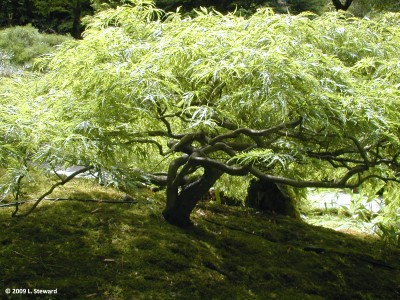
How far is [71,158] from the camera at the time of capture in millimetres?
2023

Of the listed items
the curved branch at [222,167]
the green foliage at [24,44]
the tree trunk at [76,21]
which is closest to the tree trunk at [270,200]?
the curved branch at [222,167]

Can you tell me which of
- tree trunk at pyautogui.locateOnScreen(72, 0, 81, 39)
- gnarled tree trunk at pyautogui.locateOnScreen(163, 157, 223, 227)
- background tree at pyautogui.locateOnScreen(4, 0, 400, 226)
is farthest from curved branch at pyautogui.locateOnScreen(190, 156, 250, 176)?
tree trunk at pyautogui.locateOnScreen(72, 0, 81, 39)

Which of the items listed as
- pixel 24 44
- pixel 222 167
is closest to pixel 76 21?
pixel 24 44

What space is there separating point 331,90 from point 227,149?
2.96 feet

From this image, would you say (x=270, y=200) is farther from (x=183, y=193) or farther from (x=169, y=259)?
(x=169, y=259)

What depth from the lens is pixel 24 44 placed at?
10523 millimetres

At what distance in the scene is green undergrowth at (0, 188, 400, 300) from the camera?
276 centimetres

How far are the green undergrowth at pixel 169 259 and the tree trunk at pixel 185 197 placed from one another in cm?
10

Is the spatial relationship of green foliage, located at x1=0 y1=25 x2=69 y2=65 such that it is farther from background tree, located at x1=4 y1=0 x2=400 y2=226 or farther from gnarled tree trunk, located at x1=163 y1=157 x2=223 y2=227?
background tree, located at x1=4 y1=0 x2=400 y2=226

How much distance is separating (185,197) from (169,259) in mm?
620

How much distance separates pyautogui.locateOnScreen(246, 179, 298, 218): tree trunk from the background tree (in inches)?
91.9

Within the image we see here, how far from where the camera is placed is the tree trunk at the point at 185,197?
11.4 ft

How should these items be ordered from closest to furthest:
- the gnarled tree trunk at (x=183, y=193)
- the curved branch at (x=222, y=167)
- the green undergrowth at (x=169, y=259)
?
the curved branch at (x=222, y=167)
the green undergrowth at (x=169, y=259)
the gnarled tree trunk at (x=183, y=193)

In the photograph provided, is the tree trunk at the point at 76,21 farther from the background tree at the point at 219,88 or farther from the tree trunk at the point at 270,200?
the background tree at the point at 219,88
